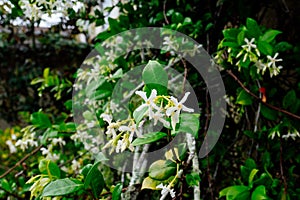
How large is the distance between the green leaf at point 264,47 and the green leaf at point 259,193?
324 mm

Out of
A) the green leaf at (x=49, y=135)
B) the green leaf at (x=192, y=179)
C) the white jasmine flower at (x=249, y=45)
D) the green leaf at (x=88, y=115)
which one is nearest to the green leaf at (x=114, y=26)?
the green leaf at (x=88, y=115)

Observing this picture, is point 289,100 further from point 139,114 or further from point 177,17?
point 139,114

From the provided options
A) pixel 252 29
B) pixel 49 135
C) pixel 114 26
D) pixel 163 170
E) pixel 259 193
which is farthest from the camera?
pixel 114 26

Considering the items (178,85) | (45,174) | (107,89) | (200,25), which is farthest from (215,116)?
(45,174)

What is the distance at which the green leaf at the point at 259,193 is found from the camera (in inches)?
32.8

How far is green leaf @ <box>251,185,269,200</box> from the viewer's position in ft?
2.74

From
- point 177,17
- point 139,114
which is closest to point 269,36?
point 177,17

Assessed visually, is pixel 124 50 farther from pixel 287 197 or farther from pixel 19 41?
pixel 19 41

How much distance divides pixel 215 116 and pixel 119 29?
46 centimetres

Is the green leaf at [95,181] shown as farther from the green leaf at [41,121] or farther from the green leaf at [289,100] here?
the green leaf at [289,100]

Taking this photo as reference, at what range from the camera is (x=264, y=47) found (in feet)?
3.08

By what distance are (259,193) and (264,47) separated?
351 mm

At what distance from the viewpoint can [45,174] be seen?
2.57ft

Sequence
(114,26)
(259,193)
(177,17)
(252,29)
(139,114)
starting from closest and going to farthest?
(139,114)
(259,193)
(252,29)
(177,17)
(114,26)
